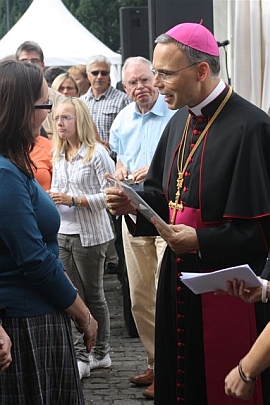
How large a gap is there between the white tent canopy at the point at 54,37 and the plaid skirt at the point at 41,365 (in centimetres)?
1487

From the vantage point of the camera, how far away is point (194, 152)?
14.5 ft

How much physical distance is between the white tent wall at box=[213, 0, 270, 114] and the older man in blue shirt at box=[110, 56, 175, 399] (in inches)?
22.7

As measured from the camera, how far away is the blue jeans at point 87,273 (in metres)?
6.60

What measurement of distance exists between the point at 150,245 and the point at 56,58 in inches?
504

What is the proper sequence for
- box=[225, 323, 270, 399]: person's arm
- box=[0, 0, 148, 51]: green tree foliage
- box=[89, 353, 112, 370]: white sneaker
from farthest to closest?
box=[0, 0, 148, 51]: green tree foliage → box=[89, 353, 112, 370]: white sneaker → box=[225, 323, 270, 399]: person's arm

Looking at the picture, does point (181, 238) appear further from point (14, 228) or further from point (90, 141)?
point (90, 141)

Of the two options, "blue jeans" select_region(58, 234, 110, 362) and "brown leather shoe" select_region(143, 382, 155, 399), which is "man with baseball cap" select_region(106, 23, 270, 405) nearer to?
"brown leather shoe" select_region(143, 382, 155, 399)

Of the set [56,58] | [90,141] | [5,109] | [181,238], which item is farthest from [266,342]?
[56,58]

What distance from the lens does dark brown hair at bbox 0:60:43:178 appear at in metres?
3.84

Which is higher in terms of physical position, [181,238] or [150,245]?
[181,238]

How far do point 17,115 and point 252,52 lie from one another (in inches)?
122

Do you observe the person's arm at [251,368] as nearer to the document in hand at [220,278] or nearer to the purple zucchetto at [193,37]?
the document in hand at [220,278]

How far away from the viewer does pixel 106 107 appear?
411 inches

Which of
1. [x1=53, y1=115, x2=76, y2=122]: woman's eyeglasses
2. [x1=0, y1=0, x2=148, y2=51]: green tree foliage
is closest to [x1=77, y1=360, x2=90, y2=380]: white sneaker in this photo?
[x1=53, y1=115, x2=76, y2=122]: woman's eyeglasses
